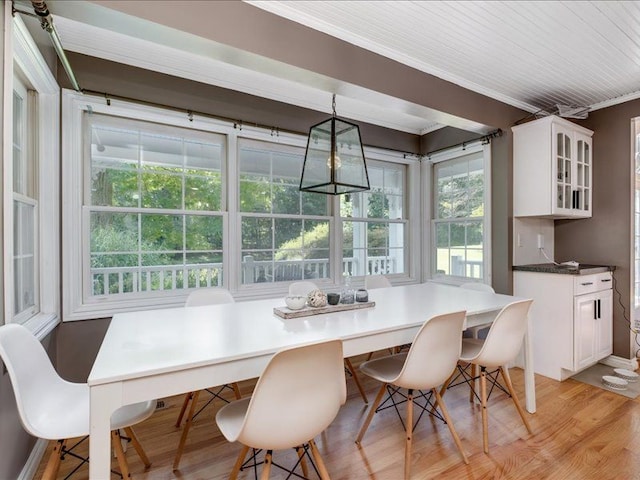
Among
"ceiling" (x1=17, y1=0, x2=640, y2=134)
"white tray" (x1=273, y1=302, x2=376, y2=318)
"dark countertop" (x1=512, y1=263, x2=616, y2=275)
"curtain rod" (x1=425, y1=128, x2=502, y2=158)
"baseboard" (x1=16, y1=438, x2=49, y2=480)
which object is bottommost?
"baseboard" (x1=16, y1=438, x2=49, y2=480)

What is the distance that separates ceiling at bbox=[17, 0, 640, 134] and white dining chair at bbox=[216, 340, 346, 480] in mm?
1677

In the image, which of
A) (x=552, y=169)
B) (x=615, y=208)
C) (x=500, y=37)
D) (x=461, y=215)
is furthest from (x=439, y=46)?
(x=615, y=208)

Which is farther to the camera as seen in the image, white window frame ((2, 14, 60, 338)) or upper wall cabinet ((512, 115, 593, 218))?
upper wall cabinet ((512, 115, 593, 218))

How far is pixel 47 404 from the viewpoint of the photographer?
59.6 inches

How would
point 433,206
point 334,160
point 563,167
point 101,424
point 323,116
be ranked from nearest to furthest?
point 101,424
point 334,160
point 563,167
point 323,116
point 433,206

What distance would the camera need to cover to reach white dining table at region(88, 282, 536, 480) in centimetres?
116

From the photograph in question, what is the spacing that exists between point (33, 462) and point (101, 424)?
1227mm

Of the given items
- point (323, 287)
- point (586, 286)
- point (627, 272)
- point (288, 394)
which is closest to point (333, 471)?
point (288, 394)

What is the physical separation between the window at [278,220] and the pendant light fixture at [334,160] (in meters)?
1.06

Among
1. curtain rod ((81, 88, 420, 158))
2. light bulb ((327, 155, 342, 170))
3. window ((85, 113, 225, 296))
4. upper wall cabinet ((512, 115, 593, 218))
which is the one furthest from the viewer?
upper wall cabinet ((512, 115, 593, 218))

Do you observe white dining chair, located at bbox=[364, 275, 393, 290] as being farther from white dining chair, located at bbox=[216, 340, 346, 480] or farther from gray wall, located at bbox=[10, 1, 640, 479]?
white dining chair, located at bbox=[216, 340, 346, 480]

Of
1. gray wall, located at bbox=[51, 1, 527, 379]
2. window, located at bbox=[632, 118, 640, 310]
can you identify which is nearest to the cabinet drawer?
window, located at bbox=[632, 118, 640, 310]

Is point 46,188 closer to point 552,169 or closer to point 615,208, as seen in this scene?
point 552,169

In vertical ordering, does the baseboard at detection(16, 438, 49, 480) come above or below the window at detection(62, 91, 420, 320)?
below
